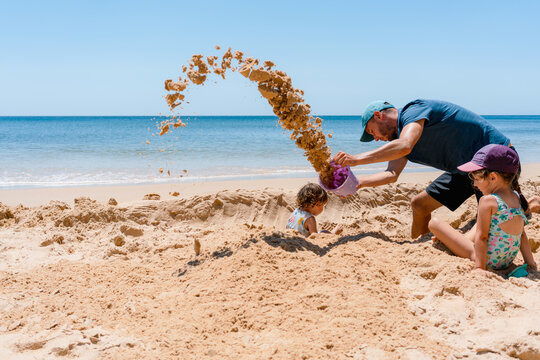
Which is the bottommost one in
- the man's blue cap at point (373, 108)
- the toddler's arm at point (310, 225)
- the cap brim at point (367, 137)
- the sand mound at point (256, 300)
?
the sand mound at point (256, 300)

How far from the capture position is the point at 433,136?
3309 millimetres

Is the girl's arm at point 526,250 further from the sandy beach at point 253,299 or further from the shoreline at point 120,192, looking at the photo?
the shoreline at point 120,192

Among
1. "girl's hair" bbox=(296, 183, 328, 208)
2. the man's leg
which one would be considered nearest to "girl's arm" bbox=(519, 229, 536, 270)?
the man's leg

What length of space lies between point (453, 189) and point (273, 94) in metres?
1.69

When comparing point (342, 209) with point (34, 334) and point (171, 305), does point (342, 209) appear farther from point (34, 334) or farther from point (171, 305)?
point (34, 334)

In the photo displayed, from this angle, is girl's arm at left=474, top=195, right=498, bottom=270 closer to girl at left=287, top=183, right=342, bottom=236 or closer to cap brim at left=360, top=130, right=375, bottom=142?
cap brim at left=360, top=130, right=375, bottom=142

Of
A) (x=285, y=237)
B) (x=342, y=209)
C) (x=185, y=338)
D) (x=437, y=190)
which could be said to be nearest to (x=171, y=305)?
(x=185, y=338)

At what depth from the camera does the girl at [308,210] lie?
3975 mm

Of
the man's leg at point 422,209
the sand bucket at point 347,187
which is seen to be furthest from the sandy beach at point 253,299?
the man's leg at point 422,209

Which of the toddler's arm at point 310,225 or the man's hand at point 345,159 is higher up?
the man's hand at point 345,159

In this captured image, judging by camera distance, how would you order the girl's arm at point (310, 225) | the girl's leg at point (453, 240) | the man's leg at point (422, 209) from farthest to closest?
the girl's arm at point (310, 225) < the man's leg at point (422, 209) < the girl's leg at point (453, 240)

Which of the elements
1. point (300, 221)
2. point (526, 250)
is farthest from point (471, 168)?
point (300, 221)

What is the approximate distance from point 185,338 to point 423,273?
1546 millimetres

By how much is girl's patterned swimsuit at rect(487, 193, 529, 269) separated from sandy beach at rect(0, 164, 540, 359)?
0.11 meters
